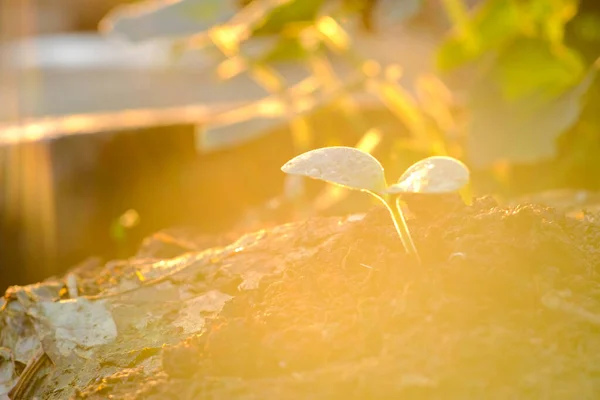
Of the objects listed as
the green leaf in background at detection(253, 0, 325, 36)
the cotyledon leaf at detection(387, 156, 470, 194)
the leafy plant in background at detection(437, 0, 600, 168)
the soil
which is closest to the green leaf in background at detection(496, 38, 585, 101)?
the leafy plant in background at detection(437, 0, 600, 168)

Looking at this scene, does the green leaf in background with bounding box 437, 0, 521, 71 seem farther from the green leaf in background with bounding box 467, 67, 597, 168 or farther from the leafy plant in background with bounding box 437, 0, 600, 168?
the green leaf in background with bounding box 467, 67, 597, 168

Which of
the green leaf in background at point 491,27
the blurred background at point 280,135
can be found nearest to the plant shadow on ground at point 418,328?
the blurred background at point 280,135

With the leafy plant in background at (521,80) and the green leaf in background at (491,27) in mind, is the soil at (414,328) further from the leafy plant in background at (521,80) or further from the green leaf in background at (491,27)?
the green leaf in background at (491,27)

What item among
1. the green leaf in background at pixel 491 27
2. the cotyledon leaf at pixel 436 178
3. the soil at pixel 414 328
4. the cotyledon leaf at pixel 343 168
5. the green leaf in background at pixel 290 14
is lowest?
the soil at pixel 414 328

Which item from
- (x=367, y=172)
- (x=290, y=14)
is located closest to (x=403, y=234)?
(x=367, y=172)

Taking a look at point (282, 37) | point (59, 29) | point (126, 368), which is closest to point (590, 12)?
point (282, 37)

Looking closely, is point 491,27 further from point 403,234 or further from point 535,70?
point 403,234

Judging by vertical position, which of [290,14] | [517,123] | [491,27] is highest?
[290,14]
